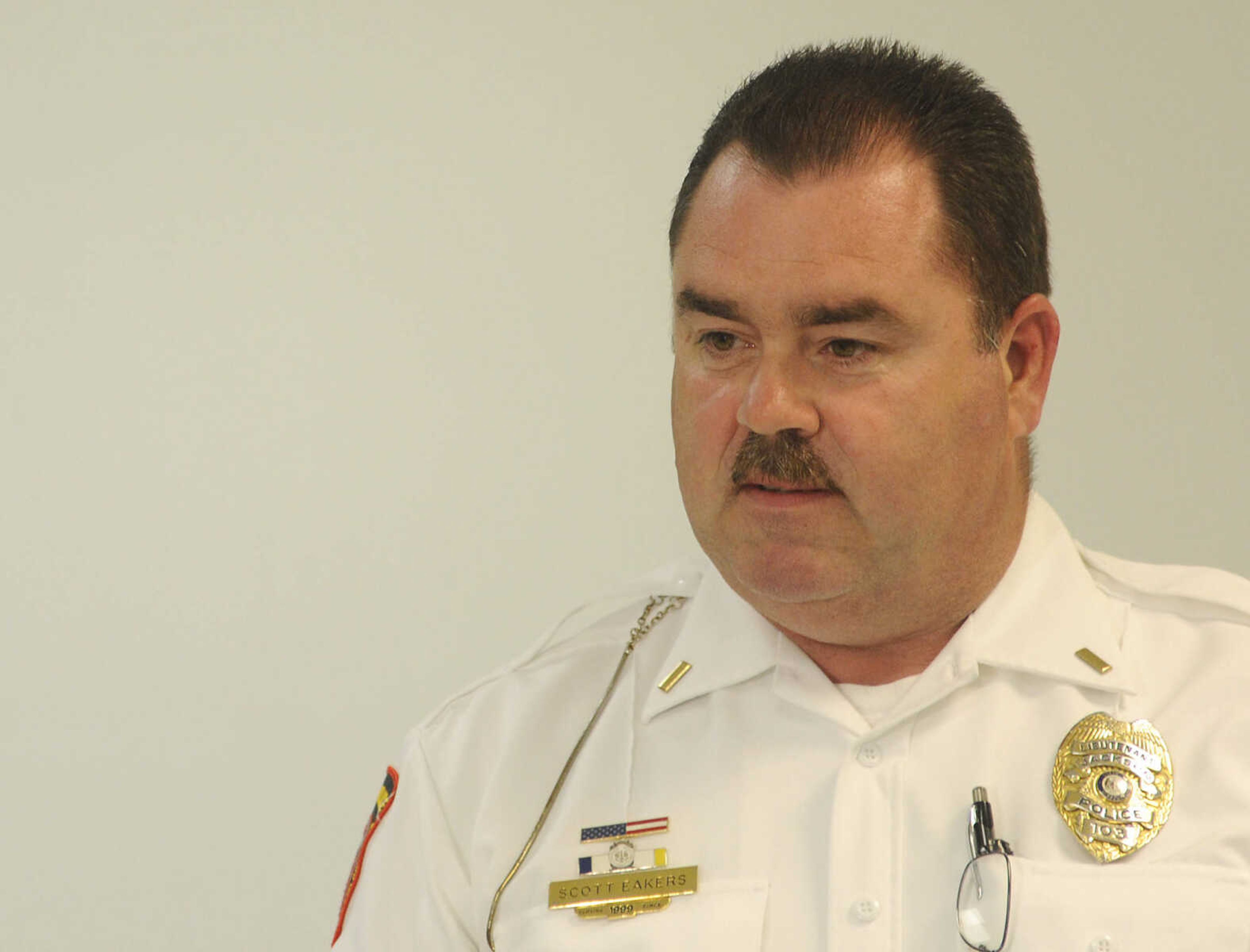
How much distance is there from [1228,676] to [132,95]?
76.4 inches

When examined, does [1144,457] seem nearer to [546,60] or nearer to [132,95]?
[546,60]

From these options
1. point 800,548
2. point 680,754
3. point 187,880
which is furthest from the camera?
point 187,880

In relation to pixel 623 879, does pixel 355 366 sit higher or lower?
higher

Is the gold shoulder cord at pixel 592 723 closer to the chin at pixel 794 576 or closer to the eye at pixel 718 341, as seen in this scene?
the chin at pixel 794 576

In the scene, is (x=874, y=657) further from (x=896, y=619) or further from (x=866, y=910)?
(x=866, y=910)

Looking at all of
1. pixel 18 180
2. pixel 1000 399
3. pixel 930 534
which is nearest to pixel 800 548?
pixel 930 534

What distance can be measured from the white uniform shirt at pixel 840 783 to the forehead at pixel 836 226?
36 cm

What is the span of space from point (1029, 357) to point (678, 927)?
0.68 m

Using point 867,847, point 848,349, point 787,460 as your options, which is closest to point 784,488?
point 787,460

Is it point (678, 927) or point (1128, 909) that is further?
point (678, 927)

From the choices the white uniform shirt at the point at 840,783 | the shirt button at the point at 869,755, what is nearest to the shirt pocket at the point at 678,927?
the white uniform shirt at the point at 840,783

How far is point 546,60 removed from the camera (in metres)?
2.85

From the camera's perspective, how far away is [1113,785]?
162cm

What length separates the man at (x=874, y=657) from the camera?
63.9 inches
